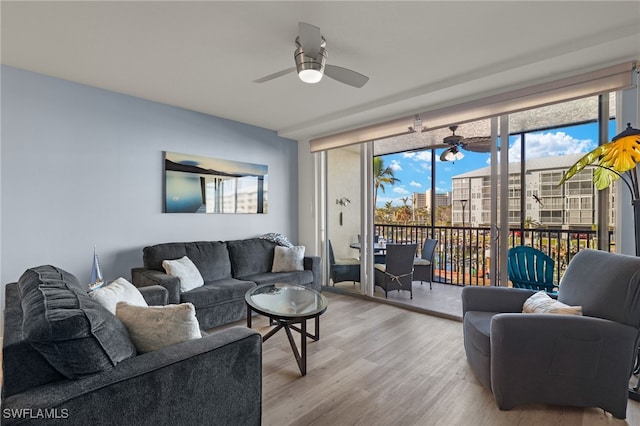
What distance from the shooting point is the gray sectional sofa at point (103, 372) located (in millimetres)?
1041

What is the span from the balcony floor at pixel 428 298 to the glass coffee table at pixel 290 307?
61.5 inches

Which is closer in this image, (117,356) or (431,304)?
(117,356)

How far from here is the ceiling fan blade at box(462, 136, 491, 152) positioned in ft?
11.8

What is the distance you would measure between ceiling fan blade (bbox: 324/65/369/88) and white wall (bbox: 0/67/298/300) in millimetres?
1708

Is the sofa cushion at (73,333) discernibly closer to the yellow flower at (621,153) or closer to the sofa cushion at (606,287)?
the sofa cushion at (606,287)

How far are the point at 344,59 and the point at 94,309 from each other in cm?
244

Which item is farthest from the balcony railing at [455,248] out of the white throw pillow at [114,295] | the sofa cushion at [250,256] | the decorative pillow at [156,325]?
the white throw pillow at [114,295]

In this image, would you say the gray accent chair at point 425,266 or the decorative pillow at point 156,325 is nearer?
the decorative pillow at point 156,325

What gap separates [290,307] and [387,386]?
3.00 ft

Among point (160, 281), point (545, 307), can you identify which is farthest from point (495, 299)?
point (160, 281)

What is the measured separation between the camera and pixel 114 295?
1.74 meters

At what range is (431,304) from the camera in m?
4.05

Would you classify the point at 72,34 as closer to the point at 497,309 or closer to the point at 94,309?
the point at 94,309

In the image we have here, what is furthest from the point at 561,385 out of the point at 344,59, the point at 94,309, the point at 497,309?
the point at 344,59
